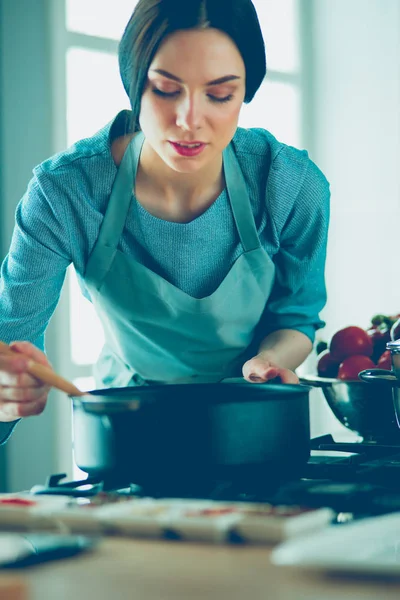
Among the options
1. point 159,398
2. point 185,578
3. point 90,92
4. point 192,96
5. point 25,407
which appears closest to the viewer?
point 185,578

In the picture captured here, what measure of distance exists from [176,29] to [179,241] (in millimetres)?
366

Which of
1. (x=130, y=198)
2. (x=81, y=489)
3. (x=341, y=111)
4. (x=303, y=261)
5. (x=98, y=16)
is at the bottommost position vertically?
(x=81, y=489)

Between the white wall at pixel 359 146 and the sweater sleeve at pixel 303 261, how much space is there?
8.38 ft

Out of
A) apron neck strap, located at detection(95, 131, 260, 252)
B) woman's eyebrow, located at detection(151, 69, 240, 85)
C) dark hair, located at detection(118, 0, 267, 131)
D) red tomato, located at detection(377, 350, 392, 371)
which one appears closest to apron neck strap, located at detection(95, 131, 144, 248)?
apron neck strap, located at detection(95, 131, 260, 252)

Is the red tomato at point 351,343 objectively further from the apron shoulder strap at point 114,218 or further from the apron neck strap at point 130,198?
the apron shoulder strap at point 114,218

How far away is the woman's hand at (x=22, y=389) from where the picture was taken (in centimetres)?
101

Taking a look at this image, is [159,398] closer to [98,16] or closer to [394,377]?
[394,377]

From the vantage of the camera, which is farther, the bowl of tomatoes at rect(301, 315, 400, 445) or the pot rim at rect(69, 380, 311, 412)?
the bowl of tomatoes at rect(301, 315, 400, 445)

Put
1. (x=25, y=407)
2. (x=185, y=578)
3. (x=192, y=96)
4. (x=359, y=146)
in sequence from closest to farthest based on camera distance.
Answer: (x=185, y=578)
(x=25, y=407)
(x=192, y=96)
(x=359, y=146)

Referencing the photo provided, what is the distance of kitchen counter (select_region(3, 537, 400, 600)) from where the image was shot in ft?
1.83

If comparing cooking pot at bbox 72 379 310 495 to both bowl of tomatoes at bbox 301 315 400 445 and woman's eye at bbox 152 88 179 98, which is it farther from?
woman's eye at bbox 152 88 179 98

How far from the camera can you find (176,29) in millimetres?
1344

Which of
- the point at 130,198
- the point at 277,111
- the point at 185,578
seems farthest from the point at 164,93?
the point at 277,111

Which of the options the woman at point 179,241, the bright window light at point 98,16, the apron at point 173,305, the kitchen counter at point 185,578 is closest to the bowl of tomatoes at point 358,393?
the woman at point 179,241
